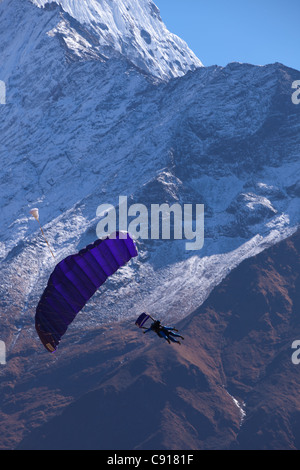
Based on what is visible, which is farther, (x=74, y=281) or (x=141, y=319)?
(x=74, y=281)

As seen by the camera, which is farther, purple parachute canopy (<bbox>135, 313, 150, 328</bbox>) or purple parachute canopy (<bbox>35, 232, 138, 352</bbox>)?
purple parachute canopy (<bbox>35, 232, 138, 352</bbox>)

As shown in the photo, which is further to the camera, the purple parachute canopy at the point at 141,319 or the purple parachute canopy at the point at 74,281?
the purple parachute canopy at the point at 74,281

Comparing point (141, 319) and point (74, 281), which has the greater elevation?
point (74, 281)

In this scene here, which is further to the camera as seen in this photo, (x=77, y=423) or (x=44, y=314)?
(x=77, y=423)

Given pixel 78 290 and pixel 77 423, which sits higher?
pixel 78 290
